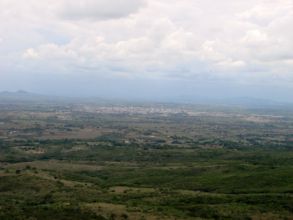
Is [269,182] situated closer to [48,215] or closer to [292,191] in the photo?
[292,191]

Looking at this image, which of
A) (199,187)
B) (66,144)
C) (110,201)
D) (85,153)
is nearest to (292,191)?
(199,187)

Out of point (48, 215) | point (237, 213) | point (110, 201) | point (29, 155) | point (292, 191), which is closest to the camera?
point (48, 215)

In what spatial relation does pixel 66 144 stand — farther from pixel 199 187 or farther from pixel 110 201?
pixel 110 201

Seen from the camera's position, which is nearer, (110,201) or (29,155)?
(110,201)

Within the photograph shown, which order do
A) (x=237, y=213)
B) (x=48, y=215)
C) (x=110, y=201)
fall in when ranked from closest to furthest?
(x=48, y=215) → (x=237, y=213) → (x=110, y=201)

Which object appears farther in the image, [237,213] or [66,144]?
[66,144]

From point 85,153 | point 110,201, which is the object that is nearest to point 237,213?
point 110,201

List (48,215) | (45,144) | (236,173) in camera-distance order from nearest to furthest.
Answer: (48,215)
(236,173)
(45,144)

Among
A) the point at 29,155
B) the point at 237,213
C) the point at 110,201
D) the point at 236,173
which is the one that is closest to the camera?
the point at 237,213

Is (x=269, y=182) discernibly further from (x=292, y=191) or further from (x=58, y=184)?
(x=58, y=184)
